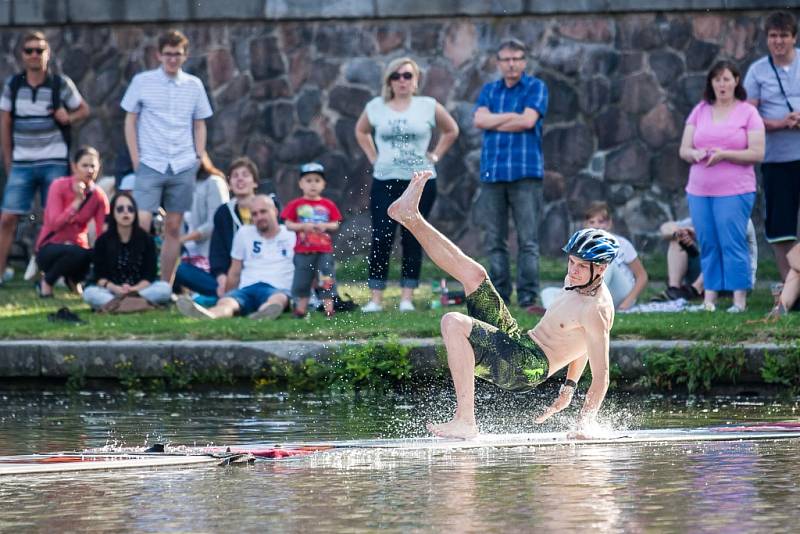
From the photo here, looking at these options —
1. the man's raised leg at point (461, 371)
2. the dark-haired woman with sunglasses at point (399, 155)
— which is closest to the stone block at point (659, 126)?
the dark-haired woman with sunglasses at point (399, 155)

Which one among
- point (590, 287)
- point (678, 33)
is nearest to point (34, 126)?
point (678, 33)

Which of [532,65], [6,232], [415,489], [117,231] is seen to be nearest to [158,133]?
[117,231]

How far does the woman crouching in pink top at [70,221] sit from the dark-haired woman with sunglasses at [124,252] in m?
0.53

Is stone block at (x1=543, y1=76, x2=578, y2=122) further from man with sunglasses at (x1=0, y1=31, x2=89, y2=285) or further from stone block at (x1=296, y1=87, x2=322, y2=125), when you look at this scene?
man with sunglasses at (x1=0, y1=31, x2=89, y2=285)

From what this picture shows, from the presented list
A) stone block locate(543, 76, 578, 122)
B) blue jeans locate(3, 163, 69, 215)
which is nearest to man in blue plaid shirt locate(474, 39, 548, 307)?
stone block locate(543, 76, 578, 122)

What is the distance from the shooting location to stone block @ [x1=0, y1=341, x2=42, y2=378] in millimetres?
12211

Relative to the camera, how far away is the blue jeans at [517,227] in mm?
14031

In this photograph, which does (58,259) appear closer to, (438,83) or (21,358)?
(21,358)

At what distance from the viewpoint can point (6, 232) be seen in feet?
53.2

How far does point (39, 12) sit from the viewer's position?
17984 mm

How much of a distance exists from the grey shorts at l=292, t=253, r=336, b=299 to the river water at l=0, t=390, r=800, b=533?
307cm

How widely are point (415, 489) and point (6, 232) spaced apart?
363 inches

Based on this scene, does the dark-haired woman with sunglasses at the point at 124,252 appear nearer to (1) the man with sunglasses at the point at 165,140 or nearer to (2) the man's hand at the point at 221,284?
(1) the man with sunglasses at the point at 165,140

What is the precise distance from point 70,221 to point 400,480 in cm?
791
